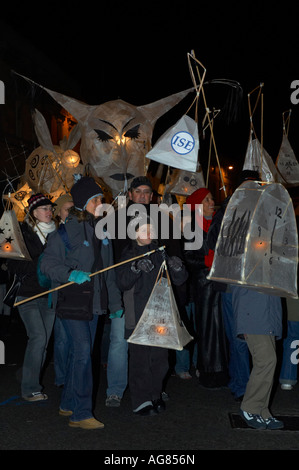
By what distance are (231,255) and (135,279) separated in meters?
1.02

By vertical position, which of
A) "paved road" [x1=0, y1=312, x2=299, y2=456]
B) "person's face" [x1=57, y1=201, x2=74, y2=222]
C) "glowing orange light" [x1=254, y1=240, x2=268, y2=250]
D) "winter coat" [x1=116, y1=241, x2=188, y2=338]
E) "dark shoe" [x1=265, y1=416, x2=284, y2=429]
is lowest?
"paved road" [x1=0, y1=312, x2=299, y2=456]

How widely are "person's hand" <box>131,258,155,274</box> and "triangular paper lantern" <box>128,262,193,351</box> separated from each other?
0.65ft

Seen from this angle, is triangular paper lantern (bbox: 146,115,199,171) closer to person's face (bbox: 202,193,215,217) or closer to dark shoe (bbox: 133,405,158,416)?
person's face (bbox: 202,193,215,217)

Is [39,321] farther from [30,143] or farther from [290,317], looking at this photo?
[30,143]

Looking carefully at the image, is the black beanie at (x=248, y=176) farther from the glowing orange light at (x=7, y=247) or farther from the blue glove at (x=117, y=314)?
the glowing orange light at (x=7, y=247)

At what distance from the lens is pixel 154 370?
502 centimetres

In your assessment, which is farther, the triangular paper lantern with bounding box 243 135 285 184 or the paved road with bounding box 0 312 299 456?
the triangular paper lantern with bounding box 243 135 285 184

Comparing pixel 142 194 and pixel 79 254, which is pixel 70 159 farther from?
pixel 79 254

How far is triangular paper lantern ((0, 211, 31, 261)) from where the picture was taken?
213 inches

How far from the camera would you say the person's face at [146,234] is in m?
4.93

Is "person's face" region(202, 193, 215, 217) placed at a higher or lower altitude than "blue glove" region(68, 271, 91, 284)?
higher

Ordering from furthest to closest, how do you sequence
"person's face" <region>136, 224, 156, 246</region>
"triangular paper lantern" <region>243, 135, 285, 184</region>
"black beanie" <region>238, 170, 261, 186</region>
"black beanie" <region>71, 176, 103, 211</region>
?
1. "triangular paper lantern" <region>243, 135, 285, 184</region>
2. "black beanie" <region>238, 170, 261, 186</region>
3. "person's face" <region>136, 224, 156, 246</region>
4. "black beanie" <region>71, 176, 103, 211</region>

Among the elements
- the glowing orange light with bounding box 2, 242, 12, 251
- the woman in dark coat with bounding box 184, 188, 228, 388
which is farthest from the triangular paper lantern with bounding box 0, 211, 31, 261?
the woman in dark coat with bounding box 184, 188, 228, 388

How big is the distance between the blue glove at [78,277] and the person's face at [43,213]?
1.58m
